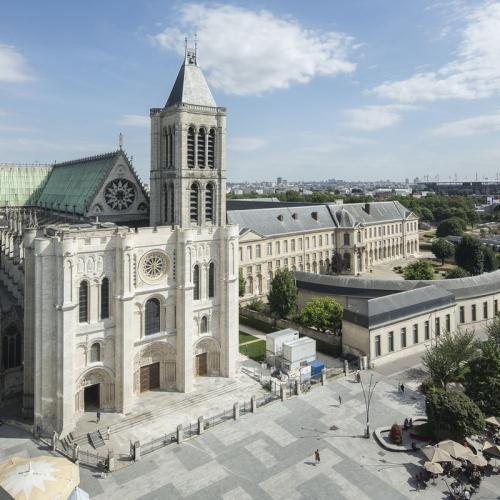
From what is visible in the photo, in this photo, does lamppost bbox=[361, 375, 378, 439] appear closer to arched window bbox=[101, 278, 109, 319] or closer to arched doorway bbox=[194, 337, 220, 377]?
arched doorway bbox=[194, 337, 220, 377]

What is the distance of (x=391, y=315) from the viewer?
146ft

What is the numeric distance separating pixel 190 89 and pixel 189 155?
238 inches

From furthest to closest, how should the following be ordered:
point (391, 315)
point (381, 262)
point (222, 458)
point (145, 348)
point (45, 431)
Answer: point (381, 262) → point (391, 315) → point (145, 348) → point (45, 431) → point (222, 458)

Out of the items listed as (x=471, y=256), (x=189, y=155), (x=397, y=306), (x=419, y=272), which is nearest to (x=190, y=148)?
(x=189, y=155)

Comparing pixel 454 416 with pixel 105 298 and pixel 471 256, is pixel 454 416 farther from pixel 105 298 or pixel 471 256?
pixel 471 256

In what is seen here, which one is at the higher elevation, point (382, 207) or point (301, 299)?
point (382, 207)

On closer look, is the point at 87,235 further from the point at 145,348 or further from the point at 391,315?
the point at 391,315

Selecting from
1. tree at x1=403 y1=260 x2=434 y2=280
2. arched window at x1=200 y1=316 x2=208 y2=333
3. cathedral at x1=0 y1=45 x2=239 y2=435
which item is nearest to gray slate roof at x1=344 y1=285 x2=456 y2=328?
cathedral at x1=0 y1=45 x2=239 y2=435

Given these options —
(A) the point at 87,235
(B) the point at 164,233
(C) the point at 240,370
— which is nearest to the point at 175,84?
(B) the point at 164,233

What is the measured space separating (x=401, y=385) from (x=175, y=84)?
33.6m

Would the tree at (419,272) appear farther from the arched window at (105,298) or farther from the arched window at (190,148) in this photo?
the arched window at (105,298)

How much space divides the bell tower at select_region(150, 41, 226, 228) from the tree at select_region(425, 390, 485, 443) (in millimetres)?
23210

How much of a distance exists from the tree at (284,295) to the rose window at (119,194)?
67.7 feet

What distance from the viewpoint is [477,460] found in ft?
84.0
